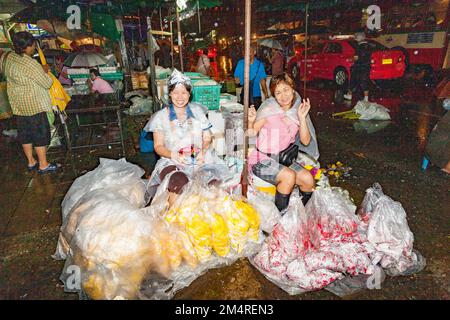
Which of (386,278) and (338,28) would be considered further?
(338,28)

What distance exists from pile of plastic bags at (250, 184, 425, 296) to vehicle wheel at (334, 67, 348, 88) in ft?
32.1

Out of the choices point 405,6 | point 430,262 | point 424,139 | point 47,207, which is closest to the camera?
point 430,262

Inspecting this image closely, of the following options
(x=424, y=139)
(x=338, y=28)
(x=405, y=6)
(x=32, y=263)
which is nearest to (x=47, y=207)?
(x=32, y=263)

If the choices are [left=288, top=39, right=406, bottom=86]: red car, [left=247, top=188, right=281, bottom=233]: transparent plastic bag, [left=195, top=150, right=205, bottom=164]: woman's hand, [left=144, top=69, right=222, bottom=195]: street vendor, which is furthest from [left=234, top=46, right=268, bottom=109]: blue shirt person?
[left=288, top=39, right=406, bottom=86]: red car

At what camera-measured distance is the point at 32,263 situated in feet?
9.41

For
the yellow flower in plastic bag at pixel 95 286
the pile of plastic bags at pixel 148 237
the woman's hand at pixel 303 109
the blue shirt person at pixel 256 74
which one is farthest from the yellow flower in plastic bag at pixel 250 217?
the blue shirt person at pixel 256 74

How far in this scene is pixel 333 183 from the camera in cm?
431

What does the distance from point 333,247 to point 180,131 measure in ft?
6.18

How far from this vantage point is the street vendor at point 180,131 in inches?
122

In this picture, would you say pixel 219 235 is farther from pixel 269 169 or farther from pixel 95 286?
pixel 95 286

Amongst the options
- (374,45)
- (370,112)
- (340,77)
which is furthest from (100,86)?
(374,45)

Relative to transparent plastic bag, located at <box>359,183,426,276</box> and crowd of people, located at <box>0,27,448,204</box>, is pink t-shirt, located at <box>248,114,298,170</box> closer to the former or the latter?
crowd of people, located at <box>0,27,448,204</box>

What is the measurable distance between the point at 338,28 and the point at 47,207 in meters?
15.2
